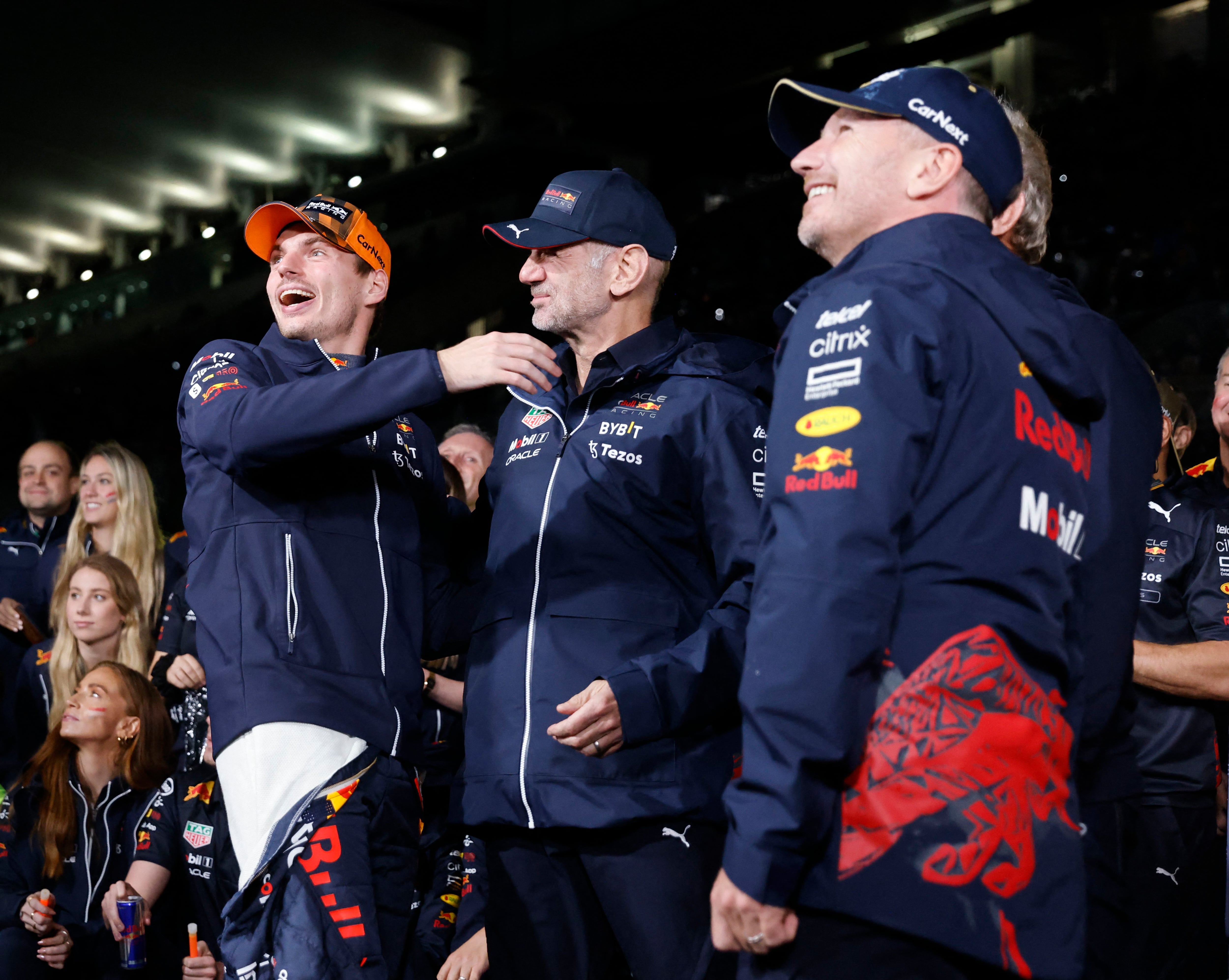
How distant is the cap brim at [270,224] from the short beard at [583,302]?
A: 0.46 meters

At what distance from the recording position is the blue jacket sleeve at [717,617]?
176 cm

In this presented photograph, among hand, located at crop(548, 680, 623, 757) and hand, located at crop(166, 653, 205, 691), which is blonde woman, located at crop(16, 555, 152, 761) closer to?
hand, located at crop(166, 653, 205, 691)

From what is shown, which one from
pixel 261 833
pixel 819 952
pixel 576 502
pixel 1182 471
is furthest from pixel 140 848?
pixel 1182 471

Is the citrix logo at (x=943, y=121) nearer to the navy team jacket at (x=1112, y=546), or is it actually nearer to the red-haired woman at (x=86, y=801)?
the navy team jacket at (x=1112, y=546)

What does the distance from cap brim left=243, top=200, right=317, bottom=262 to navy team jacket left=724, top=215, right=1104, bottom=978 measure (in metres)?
1.29

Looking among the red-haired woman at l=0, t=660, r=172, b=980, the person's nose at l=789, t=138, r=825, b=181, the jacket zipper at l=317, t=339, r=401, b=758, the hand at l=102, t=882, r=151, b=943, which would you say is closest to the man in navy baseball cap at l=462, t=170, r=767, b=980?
the jacket zipper at l=317, t=339, r=401, b=758

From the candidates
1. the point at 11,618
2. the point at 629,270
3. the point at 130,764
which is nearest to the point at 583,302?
the point at 629,270

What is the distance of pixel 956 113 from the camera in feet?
4.85

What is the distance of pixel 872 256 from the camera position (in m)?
1.41

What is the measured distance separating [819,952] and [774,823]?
159 mm

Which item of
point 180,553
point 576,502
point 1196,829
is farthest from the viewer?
point 180,553

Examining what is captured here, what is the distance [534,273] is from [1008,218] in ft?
3.07

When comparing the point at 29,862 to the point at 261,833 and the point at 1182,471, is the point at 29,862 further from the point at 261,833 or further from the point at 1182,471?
the point at 1182,471

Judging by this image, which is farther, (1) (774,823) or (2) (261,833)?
(2) (261,833)
